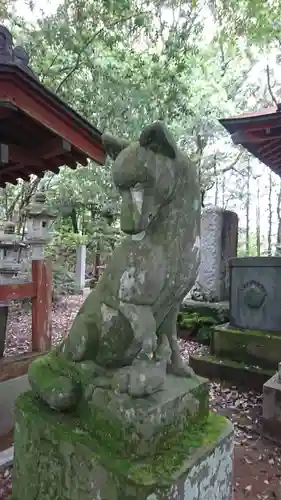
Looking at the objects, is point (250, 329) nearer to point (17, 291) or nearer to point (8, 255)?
point (17, 291)

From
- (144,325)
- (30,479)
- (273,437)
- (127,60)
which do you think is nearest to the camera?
(144,325)

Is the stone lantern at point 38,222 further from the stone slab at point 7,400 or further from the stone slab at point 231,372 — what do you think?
the stone slab at point 231,372

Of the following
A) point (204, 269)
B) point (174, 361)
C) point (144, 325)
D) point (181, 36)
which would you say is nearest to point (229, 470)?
point (174, 361)

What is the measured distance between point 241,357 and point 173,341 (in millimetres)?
3626

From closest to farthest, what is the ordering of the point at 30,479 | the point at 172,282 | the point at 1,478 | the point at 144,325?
the point at 144,325 < the point at 172,282 < the point at 30,479 < the point at 1,478

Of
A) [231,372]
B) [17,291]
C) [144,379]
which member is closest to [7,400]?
[17,291]

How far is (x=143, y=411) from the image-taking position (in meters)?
1.61

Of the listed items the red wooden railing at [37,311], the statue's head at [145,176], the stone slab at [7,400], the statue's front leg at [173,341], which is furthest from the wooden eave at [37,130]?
the stone slab at [7,400]

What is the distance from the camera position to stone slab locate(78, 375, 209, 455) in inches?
63.1

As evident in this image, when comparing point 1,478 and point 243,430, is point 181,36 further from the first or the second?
point 1,478

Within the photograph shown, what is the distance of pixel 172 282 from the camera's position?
5.90 feet

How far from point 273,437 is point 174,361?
8.10 ft

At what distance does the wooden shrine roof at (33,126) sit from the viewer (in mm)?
2854

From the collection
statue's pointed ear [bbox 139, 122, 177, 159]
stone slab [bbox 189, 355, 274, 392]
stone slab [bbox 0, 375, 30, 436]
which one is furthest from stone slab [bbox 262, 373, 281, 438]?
statue's pointed ear [bbox 139, 122, 177, 159]
